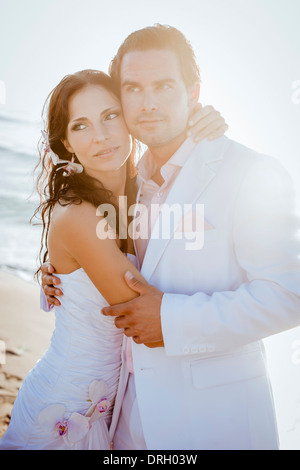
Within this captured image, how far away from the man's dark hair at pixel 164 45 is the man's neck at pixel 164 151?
37 centimetres

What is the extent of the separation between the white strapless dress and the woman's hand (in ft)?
2.57

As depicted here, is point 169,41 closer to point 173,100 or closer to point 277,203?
point 173,100

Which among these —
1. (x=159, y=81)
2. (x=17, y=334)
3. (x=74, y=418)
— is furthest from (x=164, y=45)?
(x=17, y=334)

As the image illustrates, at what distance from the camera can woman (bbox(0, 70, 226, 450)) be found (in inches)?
90.4

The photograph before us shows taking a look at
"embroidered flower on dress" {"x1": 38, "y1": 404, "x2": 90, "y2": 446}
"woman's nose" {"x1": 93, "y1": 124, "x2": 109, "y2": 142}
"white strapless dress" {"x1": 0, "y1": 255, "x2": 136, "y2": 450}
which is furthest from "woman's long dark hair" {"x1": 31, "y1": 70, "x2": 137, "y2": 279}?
"embroidered flower on dress" {"x1": 38, "y1": 404, "x2": 90, "y2": 446}

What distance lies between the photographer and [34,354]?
4867mm

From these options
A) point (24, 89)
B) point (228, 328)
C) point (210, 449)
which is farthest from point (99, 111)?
point (24, 89)

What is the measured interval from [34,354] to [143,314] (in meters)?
3.17

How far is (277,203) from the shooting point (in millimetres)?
1970

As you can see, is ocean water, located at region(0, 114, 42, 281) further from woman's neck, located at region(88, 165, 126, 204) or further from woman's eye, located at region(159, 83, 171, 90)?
woman's eye, located at region(159, 83, 171, 90)

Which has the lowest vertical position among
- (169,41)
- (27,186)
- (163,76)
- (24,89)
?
(27,186)

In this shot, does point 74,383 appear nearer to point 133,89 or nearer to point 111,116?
point 111,116

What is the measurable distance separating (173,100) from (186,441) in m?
1.89

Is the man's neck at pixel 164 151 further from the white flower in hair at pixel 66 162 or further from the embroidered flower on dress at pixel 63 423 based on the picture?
the embroidered flower on dress at pixel 63 423
